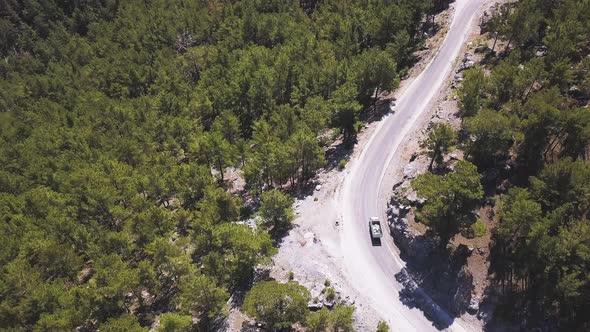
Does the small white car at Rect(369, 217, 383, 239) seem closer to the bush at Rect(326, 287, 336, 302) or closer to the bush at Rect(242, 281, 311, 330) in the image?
the bush at Rect(326, 287, 336, 302)

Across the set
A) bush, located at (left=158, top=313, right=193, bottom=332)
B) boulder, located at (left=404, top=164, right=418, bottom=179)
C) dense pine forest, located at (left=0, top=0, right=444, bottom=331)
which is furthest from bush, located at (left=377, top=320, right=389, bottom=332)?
boulder, located at (left=404, top=164, right=418, bottom=179)

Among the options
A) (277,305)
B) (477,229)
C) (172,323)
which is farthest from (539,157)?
(172,323)

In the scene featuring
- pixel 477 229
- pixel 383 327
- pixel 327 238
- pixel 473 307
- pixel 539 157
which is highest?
pixel 539 157

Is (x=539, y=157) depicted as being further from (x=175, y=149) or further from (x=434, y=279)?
(x=175, y=149)

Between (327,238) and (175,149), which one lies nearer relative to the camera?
(327,238)

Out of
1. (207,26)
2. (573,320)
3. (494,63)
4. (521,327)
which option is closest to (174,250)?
(521,327)

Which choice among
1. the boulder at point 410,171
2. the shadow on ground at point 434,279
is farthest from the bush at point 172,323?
the boulder at point 410,171

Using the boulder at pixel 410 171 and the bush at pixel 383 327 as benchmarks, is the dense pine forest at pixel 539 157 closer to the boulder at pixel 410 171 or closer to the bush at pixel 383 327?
the boulder at pixel 410 171
